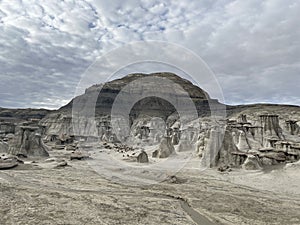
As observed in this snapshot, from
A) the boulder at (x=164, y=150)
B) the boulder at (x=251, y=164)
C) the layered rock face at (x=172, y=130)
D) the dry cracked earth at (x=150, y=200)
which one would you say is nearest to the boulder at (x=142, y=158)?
the layered rock face at (x=172, y=130)

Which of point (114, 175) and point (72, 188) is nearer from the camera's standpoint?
point (72, 188)

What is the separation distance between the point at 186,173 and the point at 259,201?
6.85 m

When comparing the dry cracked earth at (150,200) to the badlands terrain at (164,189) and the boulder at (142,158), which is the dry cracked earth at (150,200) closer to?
the badlands terrain at (164,189)

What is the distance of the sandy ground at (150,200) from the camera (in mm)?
8922

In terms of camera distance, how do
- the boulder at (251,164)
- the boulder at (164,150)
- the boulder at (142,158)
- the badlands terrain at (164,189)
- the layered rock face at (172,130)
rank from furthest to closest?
the boulder at (164,150) < the boulder at (142,158) < the layered rock face at (172,130) < the boulder at (251,164) < the badlands terrain at (164,189)

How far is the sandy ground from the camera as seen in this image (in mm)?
8922

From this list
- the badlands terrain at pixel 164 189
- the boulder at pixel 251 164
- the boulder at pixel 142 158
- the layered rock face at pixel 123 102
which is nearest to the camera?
the badlands terrain at pixel 164 189

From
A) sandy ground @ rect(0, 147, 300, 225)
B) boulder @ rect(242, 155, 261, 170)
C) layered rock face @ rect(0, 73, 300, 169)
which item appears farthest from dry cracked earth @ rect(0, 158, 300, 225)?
layered rock face @ rect(0, 73, 300, 169)

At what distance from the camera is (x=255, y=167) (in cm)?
1830

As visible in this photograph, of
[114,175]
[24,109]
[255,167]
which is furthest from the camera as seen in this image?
[24,109]

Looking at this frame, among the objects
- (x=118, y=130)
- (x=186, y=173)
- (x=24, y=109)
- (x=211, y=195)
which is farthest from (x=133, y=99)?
(x=211, y=195)

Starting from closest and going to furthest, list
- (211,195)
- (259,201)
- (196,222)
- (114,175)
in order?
(196,222), (259,201), (211,195), (114,175)

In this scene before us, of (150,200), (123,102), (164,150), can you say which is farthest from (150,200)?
(123,102)

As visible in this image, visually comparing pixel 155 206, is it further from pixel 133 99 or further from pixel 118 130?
pixel 133 99
